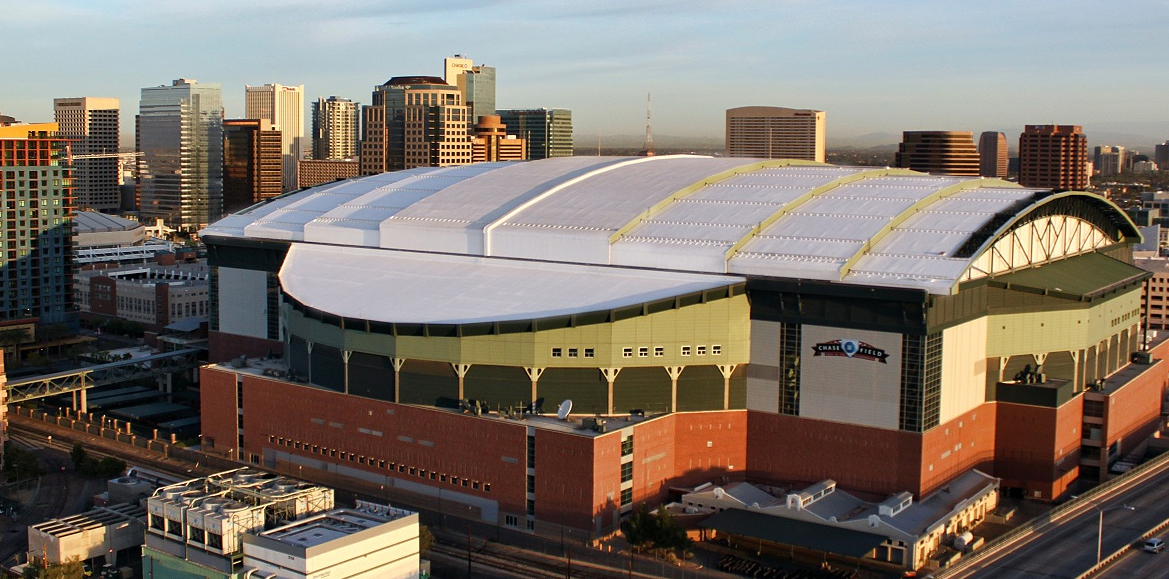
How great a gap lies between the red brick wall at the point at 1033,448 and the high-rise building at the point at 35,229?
79626 mm

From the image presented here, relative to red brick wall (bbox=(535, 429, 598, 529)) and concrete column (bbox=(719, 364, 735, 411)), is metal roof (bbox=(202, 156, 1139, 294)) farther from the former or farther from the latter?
red brick wall (bbox=(535, 429, 598, 529))

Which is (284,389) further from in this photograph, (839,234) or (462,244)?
(839,234)

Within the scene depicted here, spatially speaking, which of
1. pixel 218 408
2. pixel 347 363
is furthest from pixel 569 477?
pixel 218 408

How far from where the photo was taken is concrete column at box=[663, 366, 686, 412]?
6078 cm

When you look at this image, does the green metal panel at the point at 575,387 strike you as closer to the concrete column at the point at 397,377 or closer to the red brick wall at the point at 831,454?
the concrete column at the point at 397,377

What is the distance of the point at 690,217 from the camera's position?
68.6 metres

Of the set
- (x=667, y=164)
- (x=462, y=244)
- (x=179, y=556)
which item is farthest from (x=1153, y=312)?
(x=179, y=556)

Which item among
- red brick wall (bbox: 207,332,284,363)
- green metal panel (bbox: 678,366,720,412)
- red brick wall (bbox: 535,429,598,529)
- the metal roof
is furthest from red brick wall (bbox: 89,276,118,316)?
green metal panel (bbox: 678,366,720,412)

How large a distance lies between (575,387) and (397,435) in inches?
372

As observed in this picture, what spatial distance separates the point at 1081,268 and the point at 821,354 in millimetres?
23082

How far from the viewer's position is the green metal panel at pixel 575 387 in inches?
2377

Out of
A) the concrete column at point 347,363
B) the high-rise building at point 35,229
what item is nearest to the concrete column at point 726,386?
the concrete column at point 347,363

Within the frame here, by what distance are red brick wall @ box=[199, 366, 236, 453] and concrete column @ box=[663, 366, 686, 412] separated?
2573 cm

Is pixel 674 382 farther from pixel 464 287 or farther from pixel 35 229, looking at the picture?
pixel 35 229
